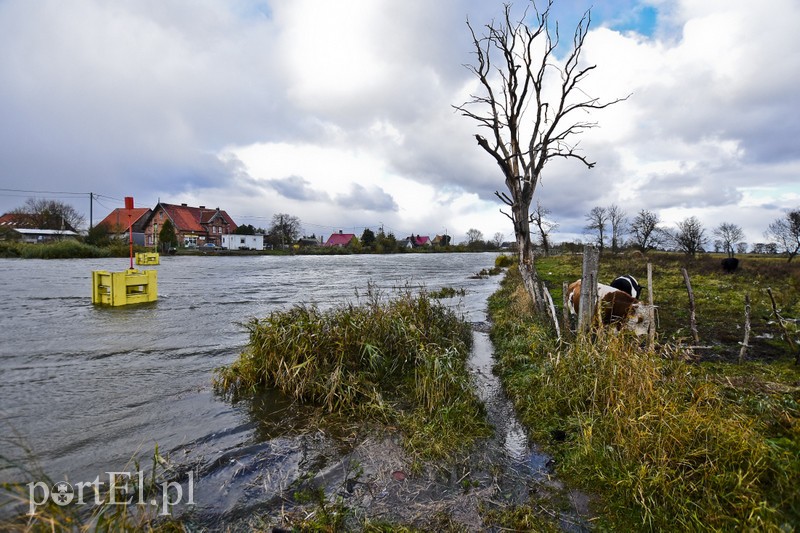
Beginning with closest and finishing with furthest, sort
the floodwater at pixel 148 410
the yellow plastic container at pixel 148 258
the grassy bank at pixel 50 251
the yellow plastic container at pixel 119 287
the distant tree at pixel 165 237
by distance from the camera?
the floodwater at pixel 148 410 → the yellow plastic container at pixel 119 287 → the yellow plastic container at pixel 148 258 → the grassy bank at pixel 50 251 → the distant tree at pixel 165 237

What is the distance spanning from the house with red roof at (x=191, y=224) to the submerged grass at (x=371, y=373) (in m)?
64.0

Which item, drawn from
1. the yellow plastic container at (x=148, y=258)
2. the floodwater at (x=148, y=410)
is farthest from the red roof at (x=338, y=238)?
the floodwater at (x=148, y=410)

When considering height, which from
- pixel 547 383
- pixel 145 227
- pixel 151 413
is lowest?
pixel 151 413

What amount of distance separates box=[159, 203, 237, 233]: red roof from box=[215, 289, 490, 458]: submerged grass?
70190 millimetres

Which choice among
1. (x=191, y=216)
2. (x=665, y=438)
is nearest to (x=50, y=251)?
(x=191, y=216)

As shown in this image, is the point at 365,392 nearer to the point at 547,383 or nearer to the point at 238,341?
the point at 547,383

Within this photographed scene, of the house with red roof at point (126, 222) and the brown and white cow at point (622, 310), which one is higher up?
the house with red roof at point (126, 222)

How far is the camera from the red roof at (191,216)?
2633 inches

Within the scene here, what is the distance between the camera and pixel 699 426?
127 inches

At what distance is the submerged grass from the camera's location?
454 centimetres

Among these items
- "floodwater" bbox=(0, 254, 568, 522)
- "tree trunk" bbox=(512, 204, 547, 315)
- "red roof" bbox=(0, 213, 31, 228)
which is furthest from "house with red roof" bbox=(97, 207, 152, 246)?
"tree trunk" bbox=(512, 204, 547, 315)

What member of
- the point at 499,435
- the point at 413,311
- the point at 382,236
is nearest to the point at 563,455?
the point at 499,435

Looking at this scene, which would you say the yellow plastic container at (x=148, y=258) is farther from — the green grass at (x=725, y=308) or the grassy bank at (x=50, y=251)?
the green grass at (x=725, y=308)

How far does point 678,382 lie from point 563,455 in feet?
4.72
